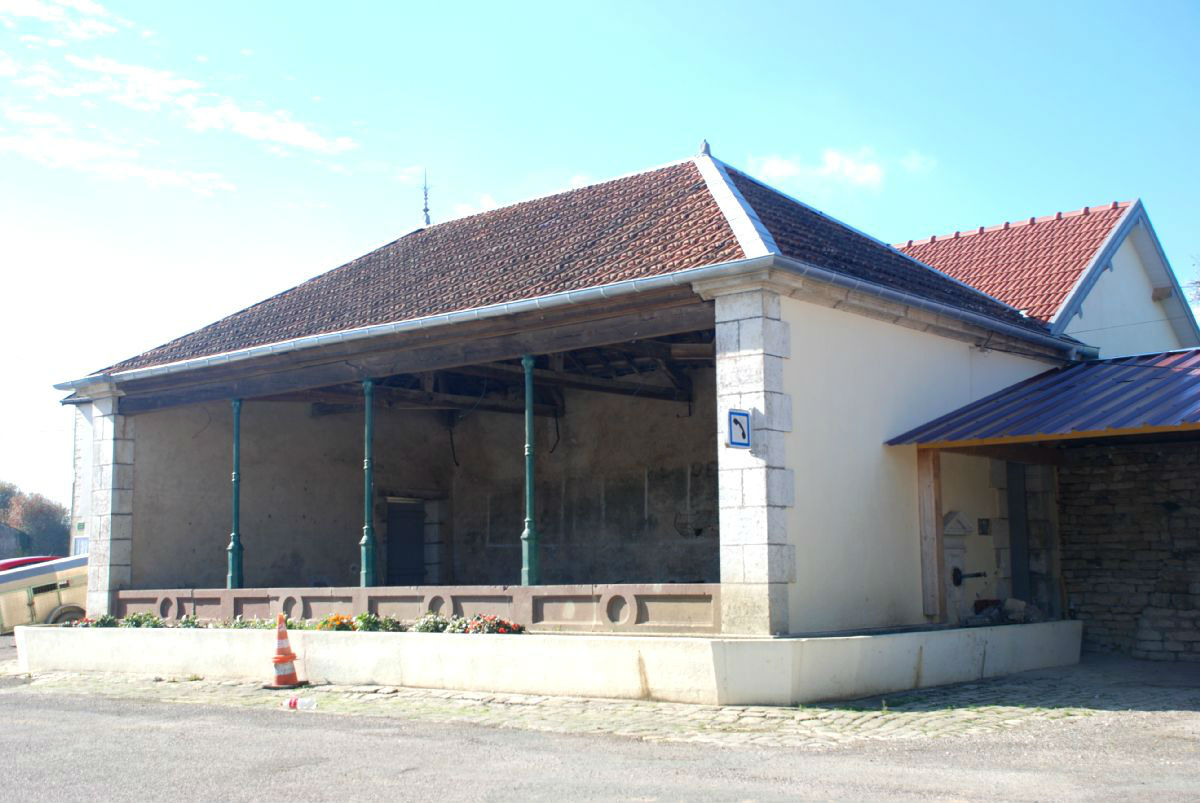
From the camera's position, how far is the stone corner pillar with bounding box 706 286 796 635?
31.3 feet

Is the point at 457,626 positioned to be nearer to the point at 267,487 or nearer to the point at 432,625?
the point at 432,625

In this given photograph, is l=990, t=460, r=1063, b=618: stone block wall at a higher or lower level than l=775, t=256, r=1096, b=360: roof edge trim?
lower

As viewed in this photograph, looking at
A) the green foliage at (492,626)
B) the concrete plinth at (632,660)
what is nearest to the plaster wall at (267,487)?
the concrete plinth at (632,660)

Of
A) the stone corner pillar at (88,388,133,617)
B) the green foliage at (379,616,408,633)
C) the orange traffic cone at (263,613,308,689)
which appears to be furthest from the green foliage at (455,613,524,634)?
the stone corner pillar at (88,388,133,617)

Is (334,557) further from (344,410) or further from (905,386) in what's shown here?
(905,386)

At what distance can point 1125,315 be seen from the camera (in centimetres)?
1772

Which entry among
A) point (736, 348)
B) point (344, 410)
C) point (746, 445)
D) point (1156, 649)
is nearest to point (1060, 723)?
point (746, 445)

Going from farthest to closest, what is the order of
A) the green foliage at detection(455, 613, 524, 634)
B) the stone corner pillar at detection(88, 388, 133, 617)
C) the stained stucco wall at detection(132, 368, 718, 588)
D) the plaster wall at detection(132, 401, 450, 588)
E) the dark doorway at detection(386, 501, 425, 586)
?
the dark doorway at detection(386, 501, 425, 586) → the stained stucco wall at detection(132, 368, 718, 588) → the plaster wall at detection(132, 401, 450, 588) → the stone corner pillar at detection(88, 388, 133, 617) → the green foliage at detection(455, 613, 524, 634)

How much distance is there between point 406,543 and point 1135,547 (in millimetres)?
10325

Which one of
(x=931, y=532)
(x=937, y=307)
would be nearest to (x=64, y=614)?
(x=931, y=532)

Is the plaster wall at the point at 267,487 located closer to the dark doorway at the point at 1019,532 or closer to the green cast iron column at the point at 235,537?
the green cast iron column at the point at 235,537

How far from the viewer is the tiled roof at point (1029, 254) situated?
16.0 metres

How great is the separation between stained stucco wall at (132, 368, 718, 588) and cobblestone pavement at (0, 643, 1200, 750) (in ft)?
14.3

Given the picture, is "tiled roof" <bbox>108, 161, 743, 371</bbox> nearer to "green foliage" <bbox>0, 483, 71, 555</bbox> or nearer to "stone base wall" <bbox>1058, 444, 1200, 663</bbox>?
"stone base wall" <bbox>1058, 444, 1200, 663</bbox>
